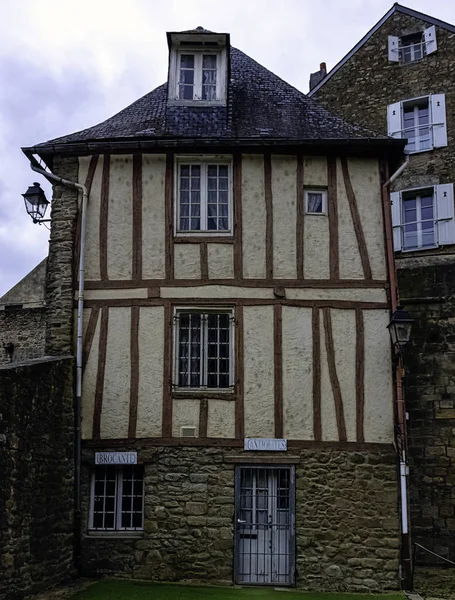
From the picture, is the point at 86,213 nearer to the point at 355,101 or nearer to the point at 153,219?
the point at 153,219

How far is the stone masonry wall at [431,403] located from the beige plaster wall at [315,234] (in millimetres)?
3032

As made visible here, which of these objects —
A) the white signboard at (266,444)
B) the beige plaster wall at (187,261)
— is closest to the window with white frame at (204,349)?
the beige plaster wall at (187,261)

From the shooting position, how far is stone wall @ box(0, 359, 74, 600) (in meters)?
7.66

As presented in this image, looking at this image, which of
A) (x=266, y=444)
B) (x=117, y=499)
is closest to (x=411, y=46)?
(x=266, y=444)

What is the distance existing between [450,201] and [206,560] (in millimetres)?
8859

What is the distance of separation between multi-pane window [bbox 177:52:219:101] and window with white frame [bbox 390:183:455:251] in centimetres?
541

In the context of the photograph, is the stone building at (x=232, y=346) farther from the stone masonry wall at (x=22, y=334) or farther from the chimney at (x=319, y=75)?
the chimney at (x=319, y=75)

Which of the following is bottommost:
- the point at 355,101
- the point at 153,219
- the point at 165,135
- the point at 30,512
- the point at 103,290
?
the point at 30,512

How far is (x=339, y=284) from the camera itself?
987 centimetres

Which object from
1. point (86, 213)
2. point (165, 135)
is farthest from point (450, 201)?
point (86, 213)

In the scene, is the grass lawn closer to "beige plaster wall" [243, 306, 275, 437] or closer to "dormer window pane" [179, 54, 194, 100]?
"beige plaster wall" [243, 306, 275, 437]

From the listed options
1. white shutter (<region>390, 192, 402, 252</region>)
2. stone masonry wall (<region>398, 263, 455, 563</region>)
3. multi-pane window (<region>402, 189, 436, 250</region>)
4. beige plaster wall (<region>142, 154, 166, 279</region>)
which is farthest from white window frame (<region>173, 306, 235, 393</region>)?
multi-pane window (<region>402, 189, 436, 250</region>)

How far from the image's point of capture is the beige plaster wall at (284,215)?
32.6 ft

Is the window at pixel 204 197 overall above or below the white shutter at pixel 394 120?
below
